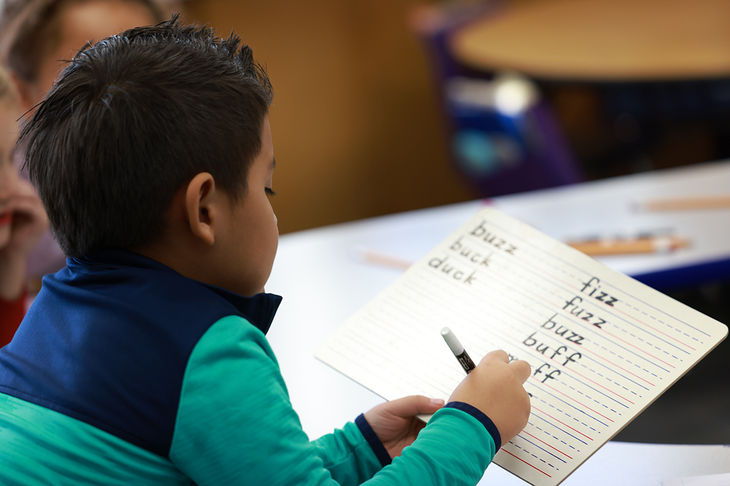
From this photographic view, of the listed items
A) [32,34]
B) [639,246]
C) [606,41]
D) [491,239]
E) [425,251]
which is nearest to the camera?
[491,239]

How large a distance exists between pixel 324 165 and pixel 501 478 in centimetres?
234

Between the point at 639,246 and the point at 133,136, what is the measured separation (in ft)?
2.39

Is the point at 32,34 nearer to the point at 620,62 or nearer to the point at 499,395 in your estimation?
the point at 499,395

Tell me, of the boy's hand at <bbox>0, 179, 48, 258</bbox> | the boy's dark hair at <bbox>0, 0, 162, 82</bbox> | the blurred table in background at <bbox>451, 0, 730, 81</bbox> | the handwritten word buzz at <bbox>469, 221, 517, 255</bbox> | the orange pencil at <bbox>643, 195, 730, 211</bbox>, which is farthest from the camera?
the blurred table in background at <bbox>451, 0, 730, 81</bbox>

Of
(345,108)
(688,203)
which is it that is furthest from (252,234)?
(345,108)

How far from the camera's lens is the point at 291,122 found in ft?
9.15

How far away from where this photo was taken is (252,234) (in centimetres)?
55

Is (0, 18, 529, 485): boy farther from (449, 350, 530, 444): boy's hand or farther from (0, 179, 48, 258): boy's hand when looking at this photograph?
(0, 179, 48, 258): boy's hand

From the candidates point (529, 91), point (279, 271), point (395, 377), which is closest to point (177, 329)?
point (395, 377)

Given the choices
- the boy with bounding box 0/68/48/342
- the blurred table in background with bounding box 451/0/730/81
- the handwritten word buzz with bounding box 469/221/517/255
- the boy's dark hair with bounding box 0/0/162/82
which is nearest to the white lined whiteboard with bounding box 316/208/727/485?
the handwritten word buzz with bounding box 469/221/517/255

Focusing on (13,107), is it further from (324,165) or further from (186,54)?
(324,165)

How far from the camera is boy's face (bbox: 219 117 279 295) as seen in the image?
54 centimetres

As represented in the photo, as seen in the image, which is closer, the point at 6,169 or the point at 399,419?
the point at 399,419

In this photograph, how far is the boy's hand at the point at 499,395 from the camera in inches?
21.9
